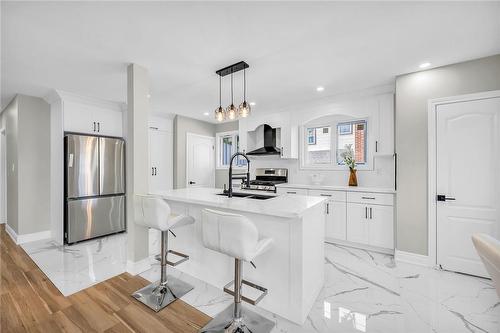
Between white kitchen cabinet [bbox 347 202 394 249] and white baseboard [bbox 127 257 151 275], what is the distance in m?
2.92

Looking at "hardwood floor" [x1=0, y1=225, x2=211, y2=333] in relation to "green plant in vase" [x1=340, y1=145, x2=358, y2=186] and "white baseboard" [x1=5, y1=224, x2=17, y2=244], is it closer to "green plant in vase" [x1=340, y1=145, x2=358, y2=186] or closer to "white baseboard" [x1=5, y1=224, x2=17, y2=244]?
"white baseboard" [x1=5, y1=224, x2=17, y2=244]

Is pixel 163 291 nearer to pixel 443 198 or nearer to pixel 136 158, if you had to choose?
pixel 136 158

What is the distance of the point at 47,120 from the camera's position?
12.7 ft

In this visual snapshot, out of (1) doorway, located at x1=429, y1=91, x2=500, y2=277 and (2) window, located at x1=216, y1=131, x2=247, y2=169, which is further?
(2) window, located at x1=216, y1=131, x2=247, y2=169

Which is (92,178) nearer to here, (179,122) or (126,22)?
(179,122)

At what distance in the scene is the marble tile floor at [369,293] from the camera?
180 cm

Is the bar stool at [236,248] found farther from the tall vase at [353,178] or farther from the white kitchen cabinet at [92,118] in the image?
the white kitchen cabinet at [92,118]

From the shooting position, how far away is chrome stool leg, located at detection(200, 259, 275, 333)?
1.69 m

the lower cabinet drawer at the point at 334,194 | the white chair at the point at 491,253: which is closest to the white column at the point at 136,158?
the lower cabinet drawer at the point at 334,194

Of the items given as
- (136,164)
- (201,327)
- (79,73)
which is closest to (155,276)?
(201,327)

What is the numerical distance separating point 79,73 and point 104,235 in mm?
2669

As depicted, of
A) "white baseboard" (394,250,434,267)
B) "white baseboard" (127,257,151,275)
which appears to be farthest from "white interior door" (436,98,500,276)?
"white baseboard" (127,257,151,275)

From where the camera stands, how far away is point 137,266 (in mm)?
2617

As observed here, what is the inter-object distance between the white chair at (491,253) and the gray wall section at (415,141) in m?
2.12
